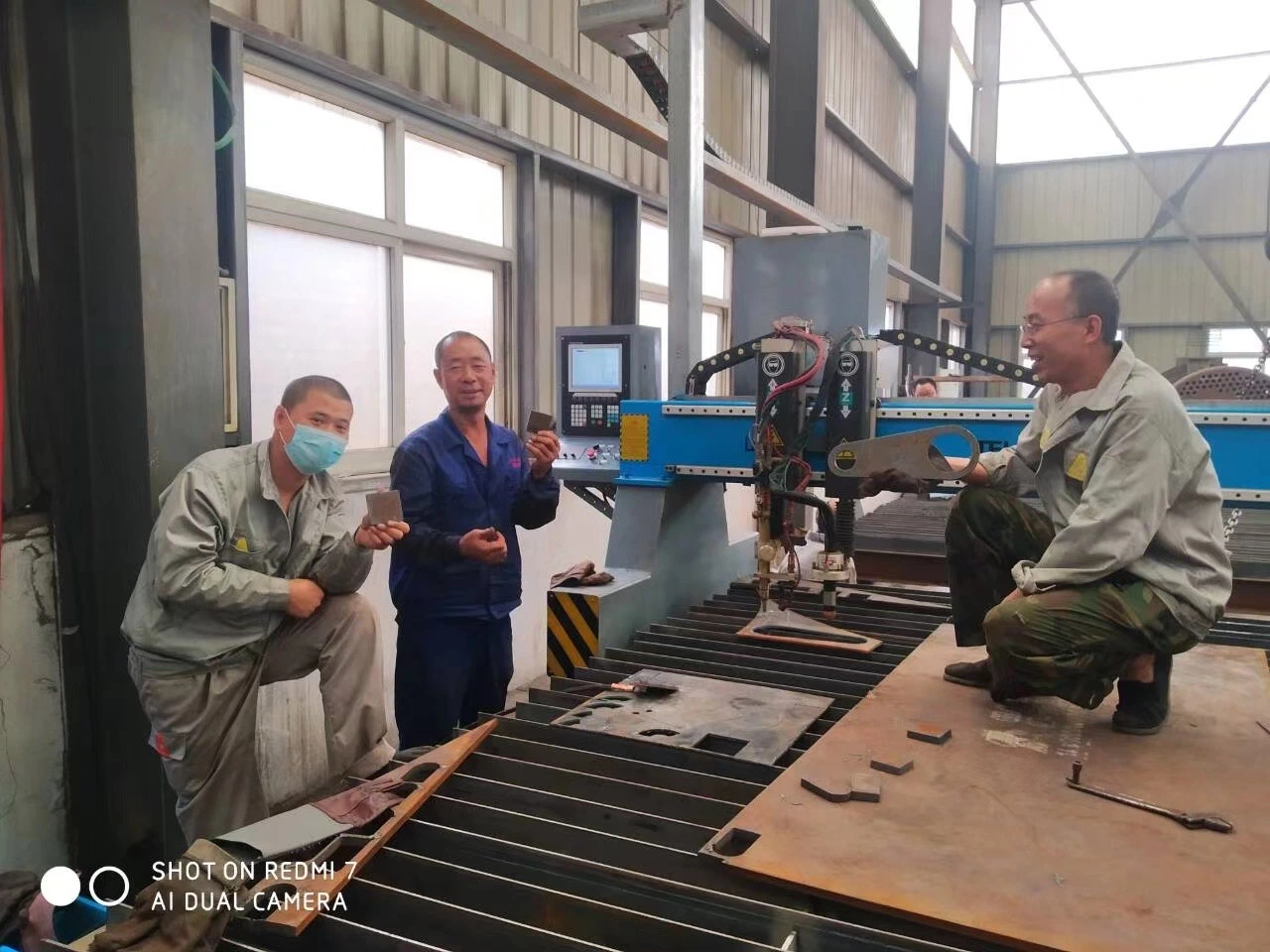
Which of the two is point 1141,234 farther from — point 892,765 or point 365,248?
point 892,765

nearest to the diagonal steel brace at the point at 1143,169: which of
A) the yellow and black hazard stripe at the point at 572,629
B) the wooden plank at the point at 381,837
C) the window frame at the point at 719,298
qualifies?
the window frame at the point at 719,298

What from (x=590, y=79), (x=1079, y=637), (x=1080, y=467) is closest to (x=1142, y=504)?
(x=1080, y=467)

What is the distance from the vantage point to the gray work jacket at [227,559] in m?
1.88

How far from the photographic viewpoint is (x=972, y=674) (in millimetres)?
2006

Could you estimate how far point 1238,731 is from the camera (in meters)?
1.75

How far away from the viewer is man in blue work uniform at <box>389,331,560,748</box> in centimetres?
245

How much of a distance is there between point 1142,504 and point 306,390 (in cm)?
169

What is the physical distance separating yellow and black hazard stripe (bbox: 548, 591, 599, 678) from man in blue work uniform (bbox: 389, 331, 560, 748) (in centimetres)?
22

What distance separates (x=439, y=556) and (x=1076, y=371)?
1.53 m

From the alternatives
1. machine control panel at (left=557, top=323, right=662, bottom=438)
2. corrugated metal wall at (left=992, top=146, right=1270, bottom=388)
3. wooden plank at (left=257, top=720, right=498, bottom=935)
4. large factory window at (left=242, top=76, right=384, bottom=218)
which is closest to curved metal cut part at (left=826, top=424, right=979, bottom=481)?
wooden plank at (left=257, top=720, right=498, bottom=935)

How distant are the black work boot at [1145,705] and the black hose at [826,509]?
0.61 m

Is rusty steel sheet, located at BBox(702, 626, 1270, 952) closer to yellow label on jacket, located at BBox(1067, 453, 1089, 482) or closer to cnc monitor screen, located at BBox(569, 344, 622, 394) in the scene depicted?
yellow label on jacket, located at BBox(1067, 453, 1089, 482)

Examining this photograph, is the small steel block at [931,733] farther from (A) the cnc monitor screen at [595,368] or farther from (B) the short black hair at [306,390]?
(A) the cnc monitor screen at [595,368]

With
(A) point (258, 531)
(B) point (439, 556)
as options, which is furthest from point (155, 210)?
(B) point (439, 556)
